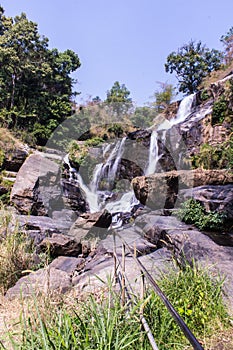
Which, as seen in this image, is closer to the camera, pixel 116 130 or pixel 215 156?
pixel 215 156


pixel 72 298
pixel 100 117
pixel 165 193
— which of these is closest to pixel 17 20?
pixel 100 117

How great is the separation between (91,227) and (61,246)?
1.41 metres

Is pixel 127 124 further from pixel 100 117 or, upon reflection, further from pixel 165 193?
pixel 165 193

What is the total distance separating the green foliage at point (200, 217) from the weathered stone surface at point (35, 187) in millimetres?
5129

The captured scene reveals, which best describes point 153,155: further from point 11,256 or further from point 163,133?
point 11,256

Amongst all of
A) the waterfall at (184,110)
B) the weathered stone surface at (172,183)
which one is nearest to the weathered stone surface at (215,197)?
the weathered stone surface at (172,183)

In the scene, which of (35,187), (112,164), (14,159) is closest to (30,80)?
(14,159)

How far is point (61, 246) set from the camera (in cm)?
514

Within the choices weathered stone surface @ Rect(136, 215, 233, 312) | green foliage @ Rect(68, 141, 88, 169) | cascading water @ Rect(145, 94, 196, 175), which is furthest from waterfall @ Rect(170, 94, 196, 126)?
weathered stone surface @ Rect(136, 215, 233, 312)

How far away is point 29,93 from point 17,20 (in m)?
4.08

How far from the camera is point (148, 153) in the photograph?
10.7 m

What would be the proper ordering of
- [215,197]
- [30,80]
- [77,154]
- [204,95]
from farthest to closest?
[30,80]
[204,95]
[77,154]
[215,197]

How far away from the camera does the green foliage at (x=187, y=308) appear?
60.1 inches

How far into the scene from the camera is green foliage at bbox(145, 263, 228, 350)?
1526 millimetres
